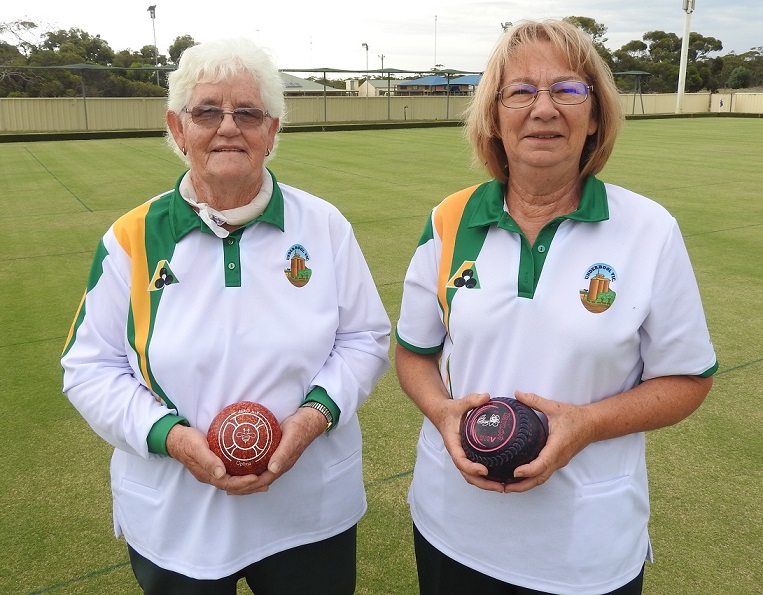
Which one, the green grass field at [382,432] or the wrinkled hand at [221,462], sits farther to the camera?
the green grass field at [382,432]

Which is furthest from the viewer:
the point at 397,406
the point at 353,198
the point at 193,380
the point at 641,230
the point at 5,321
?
the point at 353,198

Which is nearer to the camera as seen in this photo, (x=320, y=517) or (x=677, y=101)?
(x=320, y=517)

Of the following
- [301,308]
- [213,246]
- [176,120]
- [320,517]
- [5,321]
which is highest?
[176,120]

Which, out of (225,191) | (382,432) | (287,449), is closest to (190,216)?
(225,191)

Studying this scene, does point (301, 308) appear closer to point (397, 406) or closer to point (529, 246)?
point (529, 246)

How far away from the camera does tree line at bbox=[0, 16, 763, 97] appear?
41312mm

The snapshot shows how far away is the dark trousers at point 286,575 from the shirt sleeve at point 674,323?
1.02 m

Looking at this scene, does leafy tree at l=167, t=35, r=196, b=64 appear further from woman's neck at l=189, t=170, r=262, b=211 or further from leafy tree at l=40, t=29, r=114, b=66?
woman's neck at l=189, t=170, r=262, b=211

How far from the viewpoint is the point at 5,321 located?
5.75 m

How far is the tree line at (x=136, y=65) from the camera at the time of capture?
4131 centimetres

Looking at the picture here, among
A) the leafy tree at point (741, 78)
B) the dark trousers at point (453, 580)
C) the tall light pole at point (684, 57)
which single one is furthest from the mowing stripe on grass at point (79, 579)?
the leafy tree at point (741, 78)

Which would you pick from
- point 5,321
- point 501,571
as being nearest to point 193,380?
point 501,571

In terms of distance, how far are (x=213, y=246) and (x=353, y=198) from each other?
9.59 m

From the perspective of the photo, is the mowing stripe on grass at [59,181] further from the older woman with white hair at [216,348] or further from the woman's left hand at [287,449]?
the woman's left hand at [287,449]
